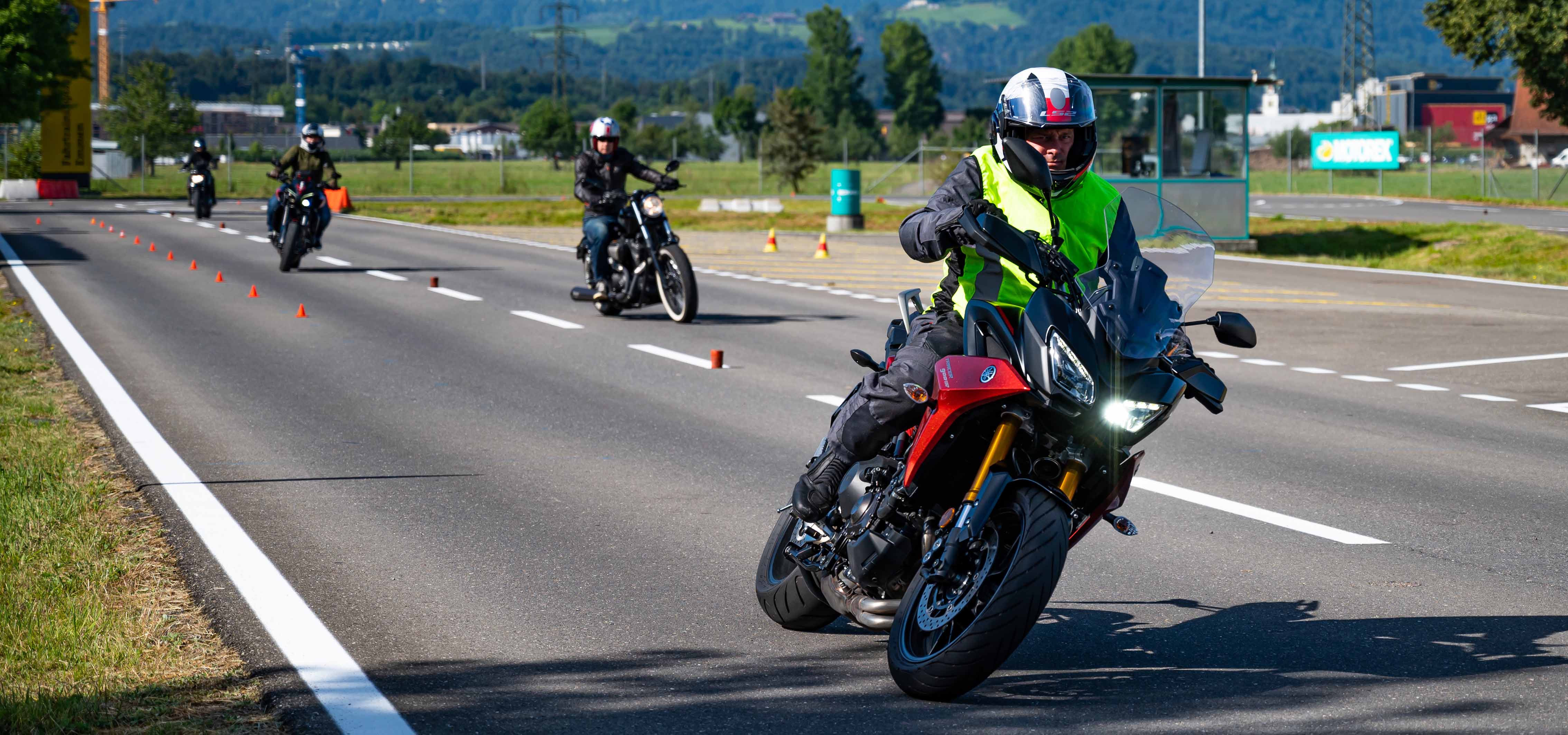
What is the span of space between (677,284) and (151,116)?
2492 inches

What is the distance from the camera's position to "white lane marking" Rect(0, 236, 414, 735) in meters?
4.54

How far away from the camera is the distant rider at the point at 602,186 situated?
1588 cm

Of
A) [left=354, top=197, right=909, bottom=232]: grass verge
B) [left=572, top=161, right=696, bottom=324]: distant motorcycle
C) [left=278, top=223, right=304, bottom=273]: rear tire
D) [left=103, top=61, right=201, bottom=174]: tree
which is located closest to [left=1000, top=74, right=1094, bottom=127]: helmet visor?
[left=572, top=161, right=696, bottom=324]: distant motorcycle

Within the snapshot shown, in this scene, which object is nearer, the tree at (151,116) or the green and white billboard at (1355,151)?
the green and white billboard at (1355,151)

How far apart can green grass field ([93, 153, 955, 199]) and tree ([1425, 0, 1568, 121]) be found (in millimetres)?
23527

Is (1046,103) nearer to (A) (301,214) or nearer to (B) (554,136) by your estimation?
(A) (301,214)

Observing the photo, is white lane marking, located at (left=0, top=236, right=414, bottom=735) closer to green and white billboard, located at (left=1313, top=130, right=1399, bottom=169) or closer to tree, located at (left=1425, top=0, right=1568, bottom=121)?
tree, located at (left=1425, top=0, right=1568, bottom=121)

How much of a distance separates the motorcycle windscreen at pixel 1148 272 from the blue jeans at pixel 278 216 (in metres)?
17.6

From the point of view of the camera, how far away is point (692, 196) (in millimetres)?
60344

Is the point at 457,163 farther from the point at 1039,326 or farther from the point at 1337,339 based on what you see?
the point at 1039,326

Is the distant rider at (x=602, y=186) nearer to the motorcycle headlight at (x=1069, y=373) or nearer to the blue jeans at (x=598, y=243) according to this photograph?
the blue jeans at (x=598, y=243)

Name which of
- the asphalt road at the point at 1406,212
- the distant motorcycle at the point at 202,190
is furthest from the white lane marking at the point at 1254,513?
the distant motorcycle at the point at 202,190

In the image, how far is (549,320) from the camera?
16.1 metres

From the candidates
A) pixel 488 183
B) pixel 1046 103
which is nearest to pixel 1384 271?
pixel 1046 103
